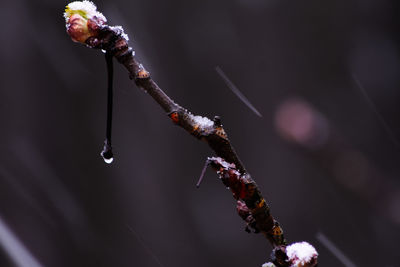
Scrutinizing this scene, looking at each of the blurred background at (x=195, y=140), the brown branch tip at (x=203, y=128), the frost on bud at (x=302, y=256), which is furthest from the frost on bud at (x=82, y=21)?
the blurred background at (x=195, y=140)

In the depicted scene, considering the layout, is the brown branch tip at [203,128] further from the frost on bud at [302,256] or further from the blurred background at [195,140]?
the blurred background at [195,140]

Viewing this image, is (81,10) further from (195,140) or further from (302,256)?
(195,140)

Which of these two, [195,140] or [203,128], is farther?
[195,140]

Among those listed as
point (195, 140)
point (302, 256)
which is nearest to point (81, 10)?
point (302, 256)

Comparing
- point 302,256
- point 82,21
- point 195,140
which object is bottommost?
point 302,256

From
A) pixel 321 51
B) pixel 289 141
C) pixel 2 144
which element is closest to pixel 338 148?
pixel 289 141

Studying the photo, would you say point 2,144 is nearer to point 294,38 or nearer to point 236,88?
point 236,88

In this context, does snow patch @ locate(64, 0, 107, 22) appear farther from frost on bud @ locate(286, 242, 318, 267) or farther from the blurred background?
the blurred background
